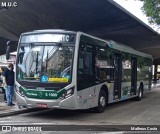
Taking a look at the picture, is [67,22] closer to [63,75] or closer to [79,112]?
[79,112]

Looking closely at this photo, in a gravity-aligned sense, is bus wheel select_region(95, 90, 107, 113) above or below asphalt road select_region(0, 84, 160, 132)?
above

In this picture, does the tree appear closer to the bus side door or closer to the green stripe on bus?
the bus side door

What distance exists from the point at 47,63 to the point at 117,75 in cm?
499

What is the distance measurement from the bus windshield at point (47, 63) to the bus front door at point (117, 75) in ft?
14.2

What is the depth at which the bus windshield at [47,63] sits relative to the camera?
34.1 ft

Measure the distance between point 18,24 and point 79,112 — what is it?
41.9 ft

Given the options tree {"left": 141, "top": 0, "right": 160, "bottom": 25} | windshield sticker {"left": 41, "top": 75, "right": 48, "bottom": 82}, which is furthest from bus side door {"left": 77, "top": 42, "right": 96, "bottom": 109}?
tree {"left": 141, "top": 0, "right": 160, "bottom": 25}

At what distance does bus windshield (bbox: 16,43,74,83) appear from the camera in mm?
10383

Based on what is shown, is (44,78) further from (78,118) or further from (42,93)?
(78,118)

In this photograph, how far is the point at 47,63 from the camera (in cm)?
1053

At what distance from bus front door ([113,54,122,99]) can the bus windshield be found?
4335 mm

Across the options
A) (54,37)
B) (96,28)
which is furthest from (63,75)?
(96,28)

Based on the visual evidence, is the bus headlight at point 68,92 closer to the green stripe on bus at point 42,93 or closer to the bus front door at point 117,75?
the green stripe on bus at point 42,93

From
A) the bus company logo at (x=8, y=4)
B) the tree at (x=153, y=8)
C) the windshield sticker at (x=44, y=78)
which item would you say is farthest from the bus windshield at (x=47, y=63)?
the bus company logo at (x=8, y=4)
